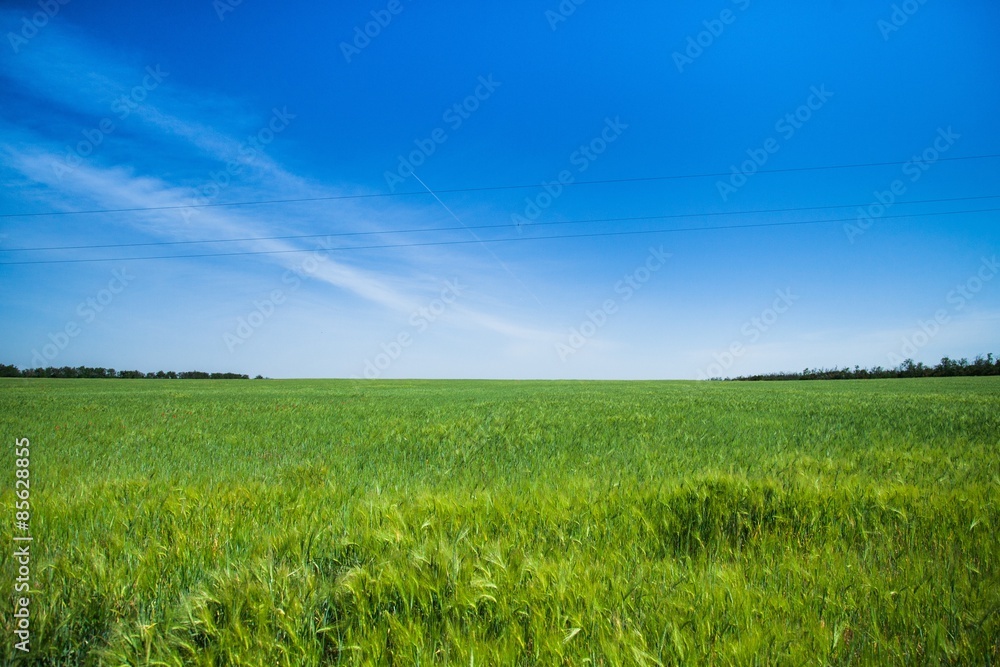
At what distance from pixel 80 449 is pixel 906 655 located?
1018 cm

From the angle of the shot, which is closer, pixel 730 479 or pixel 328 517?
pixel 328 517

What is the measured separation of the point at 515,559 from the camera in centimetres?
275

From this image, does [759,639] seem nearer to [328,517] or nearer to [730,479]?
[730,479]

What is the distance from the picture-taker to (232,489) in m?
4.45

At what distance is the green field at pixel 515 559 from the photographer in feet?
6.72

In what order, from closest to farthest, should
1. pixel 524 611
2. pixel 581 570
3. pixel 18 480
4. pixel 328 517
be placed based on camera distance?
pixel 524 611, pixel 581 570, pixel 328 517, pixel 18 480

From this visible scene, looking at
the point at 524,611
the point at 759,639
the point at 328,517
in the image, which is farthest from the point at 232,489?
the point at 759,639

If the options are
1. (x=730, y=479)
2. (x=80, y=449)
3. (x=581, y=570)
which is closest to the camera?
(x=581, y=570)

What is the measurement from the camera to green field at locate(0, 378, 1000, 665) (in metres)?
2.05

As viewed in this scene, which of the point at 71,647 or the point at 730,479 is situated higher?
the point at 730,479

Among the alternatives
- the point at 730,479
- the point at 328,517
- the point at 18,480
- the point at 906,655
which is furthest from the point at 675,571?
the point at 18,480

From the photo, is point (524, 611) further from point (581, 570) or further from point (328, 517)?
point (328, 517)

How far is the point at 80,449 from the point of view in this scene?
7.05 m

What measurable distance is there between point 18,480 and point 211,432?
3.84 meters
